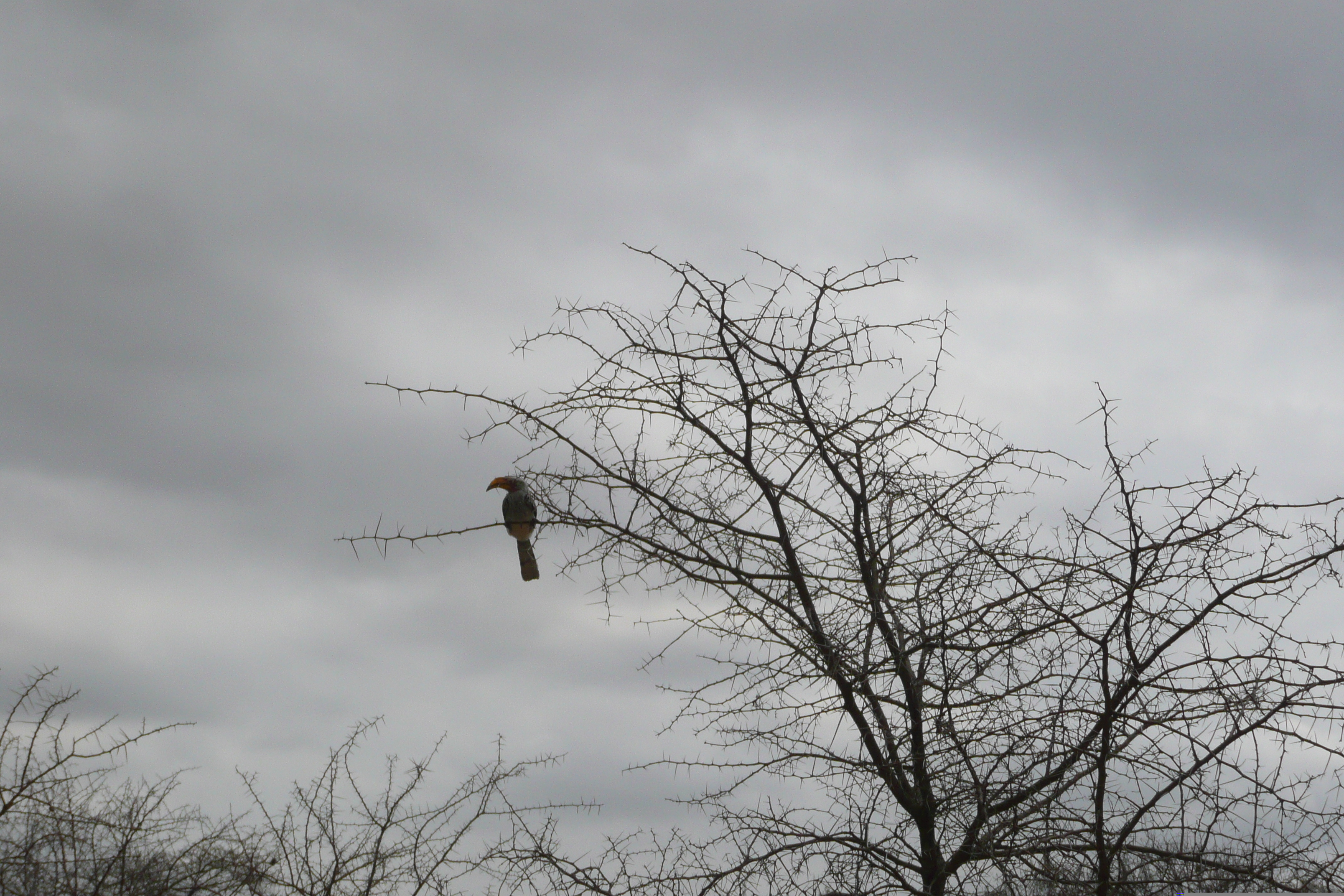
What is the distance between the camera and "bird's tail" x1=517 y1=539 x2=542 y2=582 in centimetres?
523

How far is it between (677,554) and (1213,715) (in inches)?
85.6

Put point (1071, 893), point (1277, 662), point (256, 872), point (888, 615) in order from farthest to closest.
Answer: point (256, 872) → point (888, 615) → point (1277, 662) → point (1071, 893)

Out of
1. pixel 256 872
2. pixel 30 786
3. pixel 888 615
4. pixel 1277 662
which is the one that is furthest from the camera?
pixel 256 872

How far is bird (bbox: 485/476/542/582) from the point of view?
492 centimetres

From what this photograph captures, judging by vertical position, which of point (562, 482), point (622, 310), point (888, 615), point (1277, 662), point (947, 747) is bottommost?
point (947, 747)

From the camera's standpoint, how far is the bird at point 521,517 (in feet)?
16.1

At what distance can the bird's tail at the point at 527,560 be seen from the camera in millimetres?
5227

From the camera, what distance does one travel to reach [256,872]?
6496 mm

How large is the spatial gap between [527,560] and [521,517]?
1.08ft

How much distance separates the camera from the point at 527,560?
5895mm

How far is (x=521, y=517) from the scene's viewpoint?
569cm

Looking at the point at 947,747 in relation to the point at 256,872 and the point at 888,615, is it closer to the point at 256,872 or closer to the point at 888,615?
the point at 888,615

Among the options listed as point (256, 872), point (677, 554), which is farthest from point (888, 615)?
point (256, 872)

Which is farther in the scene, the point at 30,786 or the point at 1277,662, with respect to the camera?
the point at 30,786
